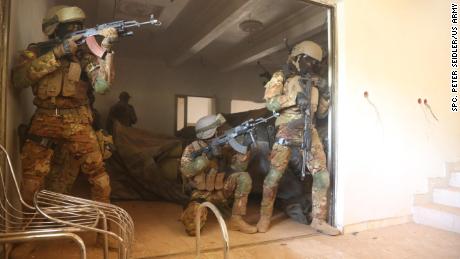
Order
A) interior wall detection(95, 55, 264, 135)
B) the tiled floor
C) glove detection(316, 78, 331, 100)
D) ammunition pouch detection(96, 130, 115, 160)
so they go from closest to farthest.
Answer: the tiled floor, ammunition pouch detection(96, 130, 115, 160), glove detection(316, 78, 331, 100), interior wall detection(95, 55, 264, 135)

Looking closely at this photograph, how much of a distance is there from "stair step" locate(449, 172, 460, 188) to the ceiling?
202 centimetres

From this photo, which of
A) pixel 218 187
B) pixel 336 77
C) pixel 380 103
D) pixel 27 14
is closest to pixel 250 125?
pixel 218 187

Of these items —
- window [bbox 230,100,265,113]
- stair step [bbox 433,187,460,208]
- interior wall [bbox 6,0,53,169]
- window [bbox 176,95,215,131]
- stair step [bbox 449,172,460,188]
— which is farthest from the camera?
window [bbox 176,95,215,131]

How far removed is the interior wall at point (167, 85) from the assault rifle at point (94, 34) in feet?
11.1

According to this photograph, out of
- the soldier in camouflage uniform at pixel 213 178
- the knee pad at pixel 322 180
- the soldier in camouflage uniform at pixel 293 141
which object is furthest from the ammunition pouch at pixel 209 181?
the knee pad at pixel 322 180

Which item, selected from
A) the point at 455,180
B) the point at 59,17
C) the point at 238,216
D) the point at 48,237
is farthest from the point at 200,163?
the point at 455,180

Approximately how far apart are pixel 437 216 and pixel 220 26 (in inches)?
119

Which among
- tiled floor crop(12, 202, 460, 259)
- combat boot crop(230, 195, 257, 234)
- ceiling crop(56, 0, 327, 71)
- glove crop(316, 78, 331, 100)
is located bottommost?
tiled floor crop(12, 202, 460, 259)

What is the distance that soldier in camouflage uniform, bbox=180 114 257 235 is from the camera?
2.37 meters

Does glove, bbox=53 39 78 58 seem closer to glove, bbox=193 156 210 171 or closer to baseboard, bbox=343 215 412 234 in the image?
glove, bbox=193 156 210 171

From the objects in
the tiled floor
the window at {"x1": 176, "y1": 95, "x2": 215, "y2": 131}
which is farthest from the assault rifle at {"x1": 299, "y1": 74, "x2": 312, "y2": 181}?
the window at {"x1": 176, "y1": 95, "x2": 215, "y2": 131}

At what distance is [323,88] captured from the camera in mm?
2584

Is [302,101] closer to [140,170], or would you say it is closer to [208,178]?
[208,178]

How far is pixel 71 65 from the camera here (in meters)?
1.89
